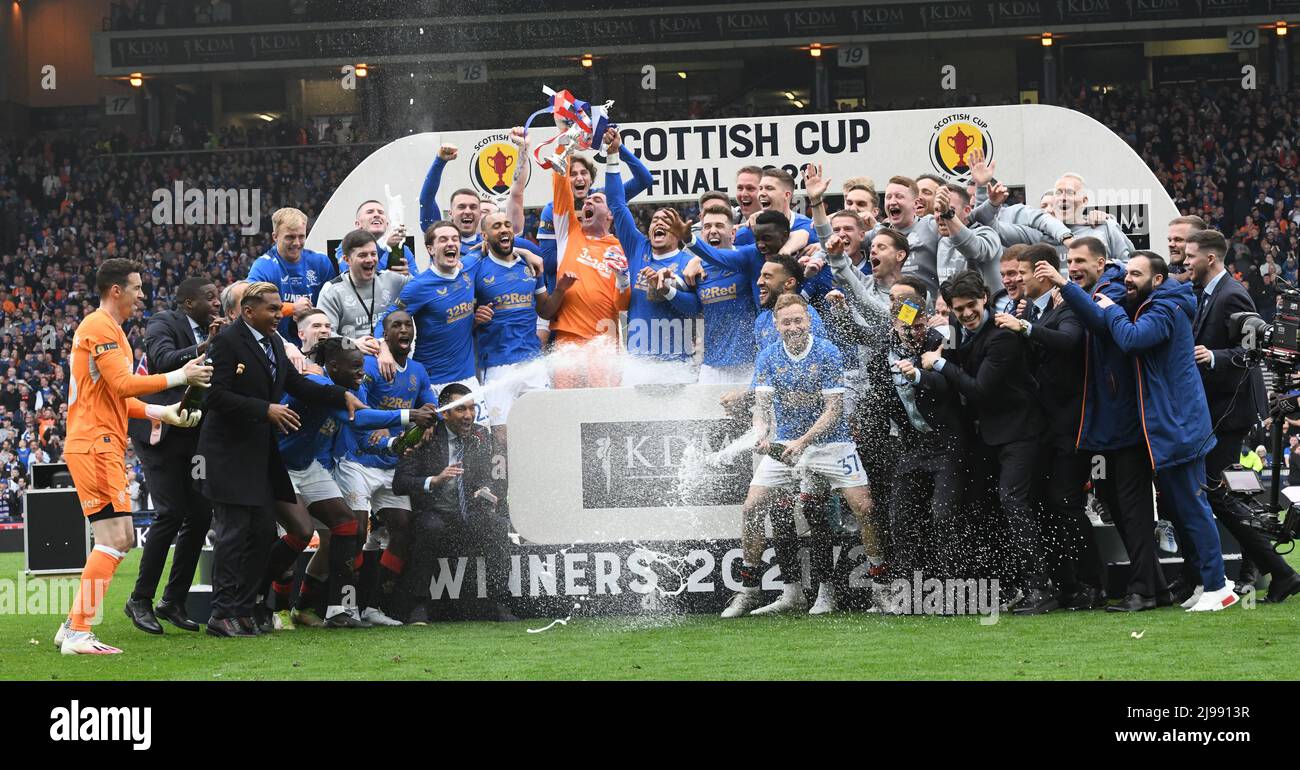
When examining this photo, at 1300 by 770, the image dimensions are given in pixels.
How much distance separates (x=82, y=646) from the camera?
7.28 meters

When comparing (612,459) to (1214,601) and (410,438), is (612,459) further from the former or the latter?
(1214,601)

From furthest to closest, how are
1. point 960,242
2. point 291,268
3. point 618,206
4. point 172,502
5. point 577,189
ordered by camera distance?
1. point 291,268
2. point 577,189
3. point 618,206
4. point 960,242
5. point 172,502

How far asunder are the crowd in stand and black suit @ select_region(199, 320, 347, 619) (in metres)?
Answer: 13.5

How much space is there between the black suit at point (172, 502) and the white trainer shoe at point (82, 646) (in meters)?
0.95

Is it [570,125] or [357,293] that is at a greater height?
[570,125]

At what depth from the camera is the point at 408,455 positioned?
8.14 m

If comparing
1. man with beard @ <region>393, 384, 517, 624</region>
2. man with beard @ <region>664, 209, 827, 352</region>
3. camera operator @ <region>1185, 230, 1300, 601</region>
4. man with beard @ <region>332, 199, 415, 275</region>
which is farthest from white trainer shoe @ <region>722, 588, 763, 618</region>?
man with beard @ <region>332, 199, 415, 275</region>

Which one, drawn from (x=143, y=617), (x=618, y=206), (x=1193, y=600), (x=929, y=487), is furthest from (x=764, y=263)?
(x=143, y=617)

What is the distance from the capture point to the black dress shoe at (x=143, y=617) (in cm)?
820

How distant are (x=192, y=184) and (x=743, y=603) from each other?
2583cm

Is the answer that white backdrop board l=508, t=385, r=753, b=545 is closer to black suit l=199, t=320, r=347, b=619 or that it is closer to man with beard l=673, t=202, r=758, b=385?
man with beard l=673, t=202, r=758, b=385

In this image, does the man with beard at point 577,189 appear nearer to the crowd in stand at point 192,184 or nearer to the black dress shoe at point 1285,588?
the black dress shoe at point 1285,588

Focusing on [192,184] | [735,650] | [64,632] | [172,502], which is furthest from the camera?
[192,184]
